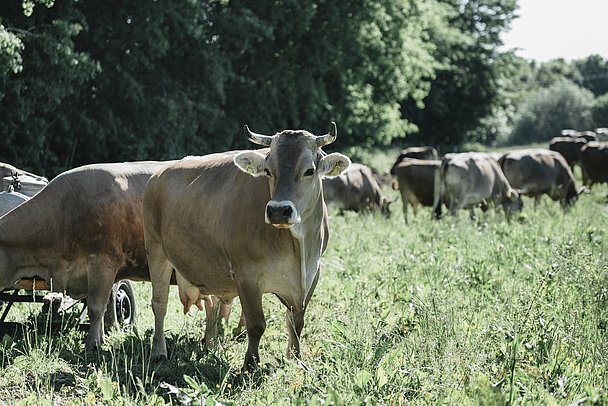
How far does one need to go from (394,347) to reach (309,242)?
1.02 metres

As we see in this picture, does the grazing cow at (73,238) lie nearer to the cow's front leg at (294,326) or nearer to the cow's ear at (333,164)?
the cow's front leg at (294,326)

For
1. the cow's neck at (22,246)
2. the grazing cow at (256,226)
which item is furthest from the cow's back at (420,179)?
the cow's neck at (22,246)

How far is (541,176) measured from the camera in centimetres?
1966

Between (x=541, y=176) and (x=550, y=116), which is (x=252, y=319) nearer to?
(x=541, y=176)

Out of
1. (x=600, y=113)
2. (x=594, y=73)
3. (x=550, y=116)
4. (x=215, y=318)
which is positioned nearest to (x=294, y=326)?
(x=215, y=318)

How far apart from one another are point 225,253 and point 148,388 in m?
1.16

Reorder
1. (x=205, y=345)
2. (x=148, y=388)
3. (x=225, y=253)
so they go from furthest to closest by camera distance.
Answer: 1. (x=205, y=345)
2. (x=225, y=253)
3. (x=148, y=388)

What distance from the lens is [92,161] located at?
20.3 meters

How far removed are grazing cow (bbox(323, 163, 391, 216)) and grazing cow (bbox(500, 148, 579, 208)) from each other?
3978 millimetres

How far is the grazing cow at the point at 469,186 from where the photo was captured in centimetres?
1683

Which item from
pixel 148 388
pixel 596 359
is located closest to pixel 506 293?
pixel 596 359

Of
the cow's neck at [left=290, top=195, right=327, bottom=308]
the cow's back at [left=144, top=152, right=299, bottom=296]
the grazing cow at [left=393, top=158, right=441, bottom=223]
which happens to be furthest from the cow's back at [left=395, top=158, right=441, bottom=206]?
the cow's neck at [left=290, top=195, right=327, bottom=308]

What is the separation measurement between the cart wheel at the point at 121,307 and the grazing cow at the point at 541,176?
527 inches

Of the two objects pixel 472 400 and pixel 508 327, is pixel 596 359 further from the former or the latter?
pixel 472 400
